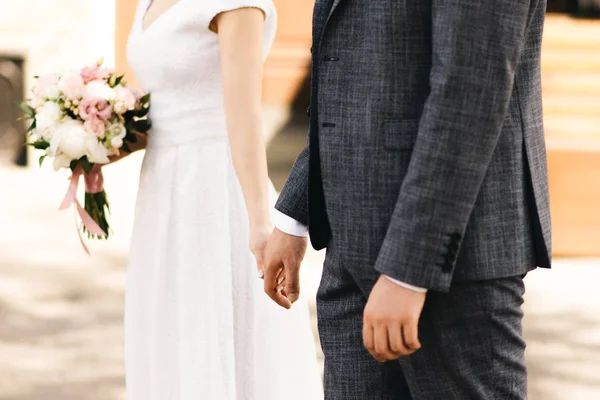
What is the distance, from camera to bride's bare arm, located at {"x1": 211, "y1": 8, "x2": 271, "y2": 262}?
261 centimetres

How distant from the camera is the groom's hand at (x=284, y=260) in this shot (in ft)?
6.40

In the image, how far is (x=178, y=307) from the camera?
289 cm

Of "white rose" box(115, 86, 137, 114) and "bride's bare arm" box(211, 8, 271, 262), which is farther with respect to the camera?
"white rose" box(115, 86, 137, 114)

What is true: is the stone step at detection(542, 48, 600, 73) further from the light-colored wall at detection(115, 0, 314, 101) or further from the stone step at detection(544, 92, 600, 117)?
the light-colored wall at detection(115, 0, 314, 101)

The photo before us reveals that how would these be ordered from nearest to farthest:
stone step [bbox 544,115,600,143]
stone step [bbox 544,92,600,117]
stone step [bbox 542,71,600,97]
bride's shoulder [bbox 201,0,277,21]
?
bride's shoulder [bbox 201,0,277,21], stone step [bbox 544,115,600,143], stone step [bbox 544,92,600,117], stone step [bbox 542,71,600,97]

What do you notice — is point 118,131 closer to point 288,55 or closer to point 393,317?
point 393,317

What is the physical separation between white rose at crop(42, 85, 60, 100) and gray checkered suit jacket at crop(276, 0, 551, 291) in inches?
53.8

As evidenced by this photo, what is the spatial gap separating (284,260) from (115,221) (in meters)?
5.80

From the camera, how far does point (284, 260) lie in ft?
6.40

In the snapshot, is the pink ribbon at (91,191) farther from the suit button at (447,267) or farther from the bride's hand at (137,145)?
the suit button at (447,267)

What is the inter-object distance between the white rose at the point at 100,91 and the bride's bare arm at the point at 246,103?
44 cm

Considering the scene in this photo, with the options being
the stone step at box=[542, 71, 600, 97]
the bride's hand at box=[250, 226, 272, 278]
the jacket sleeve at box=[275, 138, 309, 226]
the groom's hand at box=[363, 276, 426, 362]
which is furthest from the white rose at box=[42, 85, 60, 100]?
the stone step at box=[542, 71, 600, 97]

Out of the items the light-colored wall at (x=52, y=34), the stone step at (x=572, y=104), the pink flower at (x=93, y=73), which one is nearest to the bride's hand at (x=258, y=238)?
the pink flower at (x=93, y=73)

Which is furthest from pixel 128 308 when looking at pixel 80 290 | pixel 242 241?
pixel 80 290
